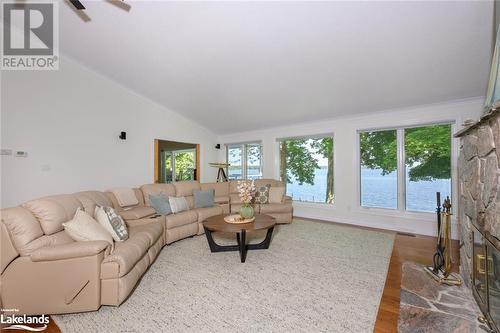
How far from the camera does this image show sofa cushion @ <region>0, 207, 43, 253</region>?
5.65 ft

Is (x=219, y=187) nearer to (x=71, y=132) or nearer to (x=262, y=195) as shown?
(x=262, y=195)

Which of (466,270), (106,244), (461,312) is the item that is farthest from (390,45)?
(106,244)

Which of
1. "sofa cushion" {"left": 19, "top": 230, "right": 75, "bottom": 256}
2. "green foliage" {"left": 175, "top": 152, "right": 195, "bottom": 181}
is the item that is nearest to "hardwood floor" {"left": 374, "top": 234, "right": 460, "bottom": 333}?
"sofa cushion" {"left": 19, "top": 230, "right": 75, "bottom": 256}

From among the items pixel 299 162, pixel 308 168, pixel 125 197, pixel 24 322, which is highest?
pixel 299 162

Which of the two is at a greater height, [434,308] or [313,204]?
[313,204]

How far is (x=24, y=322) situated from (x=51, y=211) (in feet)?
2.94

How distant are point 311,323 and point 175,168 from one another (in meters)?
6.18

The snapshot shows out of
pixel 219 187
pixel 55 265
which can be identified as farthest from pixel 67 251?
pixel 219 187

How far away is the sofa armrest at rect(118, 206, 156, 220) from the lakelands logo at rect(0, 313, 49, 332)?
A: 1.47 m

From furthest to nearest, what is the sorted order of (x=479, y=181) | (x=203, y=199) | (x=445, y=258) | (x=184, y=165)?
(x=184, y=165) < (x=203, y=199) < (x=445, y=258) < (x=479, y=181)

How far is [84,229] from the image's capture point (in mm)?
2082

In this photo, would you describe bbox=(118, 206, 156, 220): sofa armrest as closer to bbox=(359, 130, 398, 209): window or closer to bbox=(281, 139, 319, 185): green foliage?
bbox=(281, 139, 319, 185): green foliage

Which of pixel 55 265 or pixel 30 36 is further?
pixel 30 36

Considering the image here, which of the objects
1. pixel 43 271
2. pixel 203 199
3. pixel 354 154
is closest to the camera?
pixel 43 271
